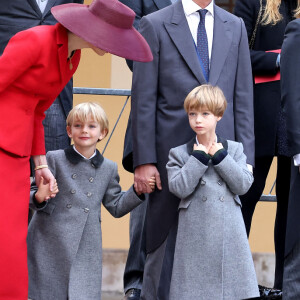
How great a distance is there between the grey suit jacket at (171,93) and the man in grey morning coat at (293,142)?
0.23m

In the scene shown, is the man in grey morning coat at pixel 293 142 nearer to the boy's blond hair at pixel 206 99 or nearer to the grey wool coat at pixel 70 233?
the boy's blond hair at pixel 206 99

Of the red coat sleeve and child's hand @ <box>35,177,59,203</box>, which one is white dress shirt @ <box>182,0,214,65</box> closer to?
the red coat sleeve

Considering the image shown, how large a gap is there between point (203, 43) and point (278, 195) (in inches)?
47.1

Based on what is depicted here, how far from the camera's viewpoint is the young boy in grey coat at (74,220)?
5.25 meters

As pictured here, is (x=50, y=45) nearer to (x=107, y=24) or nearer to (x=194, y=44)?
(x=107, y=24)

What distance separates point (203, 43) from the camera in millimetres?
5348

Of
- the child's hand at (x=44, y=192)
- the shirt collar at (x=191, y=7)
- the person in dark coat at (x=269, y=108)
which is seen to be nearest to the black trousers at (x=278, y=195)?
the person in dark coat at (x=269, y=108)

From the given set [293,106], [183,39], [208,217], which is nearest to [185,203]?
[208,217]

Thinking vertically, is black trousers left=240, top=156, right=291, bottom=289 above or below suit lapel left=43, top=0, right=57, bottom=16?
below

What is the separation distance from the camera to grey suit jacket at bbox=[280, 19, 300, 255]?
205 inches

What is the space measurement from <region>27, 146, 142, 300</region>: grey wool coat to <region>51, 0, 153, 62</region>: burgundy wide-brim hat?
77cm

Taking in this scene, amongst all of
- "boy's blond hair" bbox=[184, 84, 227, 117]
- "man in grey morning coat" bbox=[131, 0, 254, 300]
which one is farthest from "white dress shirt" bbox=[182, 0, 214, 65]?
"boy's blond hair" bbox=[184, 84, 227, 117]

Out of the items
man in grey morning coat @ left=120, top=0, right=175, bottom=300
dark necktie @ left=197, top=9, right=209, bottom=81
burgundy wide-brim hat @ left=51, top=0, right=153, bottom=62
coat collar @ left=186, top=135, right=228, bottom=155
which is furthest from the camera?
Answer: man in grey morning coat @ left=120, top=0, right=175, bottom=300

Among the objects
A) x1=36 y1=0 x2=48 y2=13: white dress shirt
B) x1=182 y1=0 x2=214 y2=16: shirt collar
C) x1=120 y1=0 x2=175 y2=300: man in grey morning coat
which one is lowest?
x1=120 y1=0 x2=175 y2=300: man in grey morning coat
